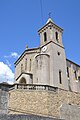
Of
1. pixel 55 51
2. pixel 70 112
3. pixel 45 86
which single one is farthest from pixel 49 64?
pixel 70 112

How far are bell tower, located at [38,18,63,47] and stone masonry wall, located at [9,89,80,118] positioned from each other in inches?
456

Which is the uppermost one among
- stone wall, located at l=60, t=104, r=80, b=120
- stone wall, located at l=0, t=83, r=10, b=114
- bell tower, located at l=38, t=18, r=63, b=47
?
bell tower, located at l=38, t=18, r=63, b=47

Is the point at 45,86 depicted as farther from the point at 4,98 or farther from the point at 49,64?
the point at 4,98

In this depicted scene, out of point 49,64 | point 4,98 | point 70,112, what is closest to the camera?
point 4,98

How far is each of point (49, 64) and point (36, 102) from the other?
9.12 meters

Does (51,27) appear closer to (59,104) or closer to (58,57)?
(58,57)

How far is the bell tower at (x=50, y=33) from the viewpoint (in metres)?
30.3

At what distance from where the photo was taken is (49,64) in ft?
90.5

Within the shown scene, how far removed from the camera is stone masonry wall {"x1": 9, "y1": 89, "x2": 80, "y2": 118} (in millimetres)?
18719

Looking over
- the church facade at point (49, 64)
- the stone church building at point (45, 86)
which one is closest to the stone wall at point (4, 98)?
the stone church building at point (45, 86)

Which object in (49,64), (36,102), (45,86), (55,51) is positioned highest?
(55,51)

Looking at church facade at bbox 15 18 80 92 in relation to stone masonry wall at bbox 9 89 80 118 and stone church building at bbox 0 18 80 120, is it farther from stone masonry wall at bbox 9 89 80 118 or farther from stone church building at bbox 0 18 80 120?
stone masonry wall at bbox 9 89 80 118

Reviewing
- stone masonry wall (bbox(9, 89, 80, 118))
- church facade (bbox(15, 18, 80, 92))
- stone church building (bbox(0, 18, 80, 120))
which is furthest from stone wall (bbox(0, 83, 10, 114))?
church facade (bbox(15, 18, 80, 92))

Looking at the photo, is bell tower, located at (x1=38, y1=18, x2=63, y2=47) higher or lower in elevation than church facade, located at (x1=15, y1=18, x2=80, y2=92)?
higher
